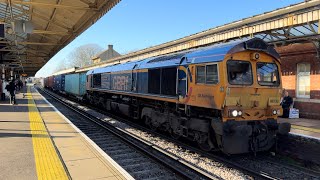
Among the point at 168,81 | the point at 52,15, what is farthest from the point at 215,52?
the point at 52,15

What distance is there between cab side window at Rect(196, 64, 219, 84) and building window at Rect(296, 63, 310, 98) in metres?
8.60

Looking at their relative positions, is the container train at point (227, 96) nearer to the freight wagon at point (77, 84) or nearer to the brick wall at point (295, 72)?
the brick wall at point (295, 72)

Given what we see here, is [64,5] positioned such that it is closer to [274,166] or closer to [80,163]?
[80,163]

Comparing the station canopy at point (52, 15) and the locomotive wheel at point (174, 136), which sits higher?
the station canopy at point (52, 15)

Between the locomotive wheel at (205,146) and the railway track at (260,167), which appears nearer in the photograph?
the railway track at (260,167)

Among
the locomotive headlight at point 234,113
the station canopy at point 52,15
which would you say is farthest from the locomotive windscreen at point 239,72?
the station canopy at point 52,15

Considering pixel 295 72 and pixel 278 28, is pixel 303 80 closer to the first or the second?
pixel 295 72

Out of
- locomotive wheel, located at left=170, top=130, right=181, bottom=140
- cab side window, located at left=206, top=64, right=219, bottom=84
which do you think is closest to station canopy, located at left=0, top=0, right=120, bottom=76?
cab side window, located at left=206, top=64, right=219, bottom=84

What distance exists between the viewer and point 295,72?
52.9ft

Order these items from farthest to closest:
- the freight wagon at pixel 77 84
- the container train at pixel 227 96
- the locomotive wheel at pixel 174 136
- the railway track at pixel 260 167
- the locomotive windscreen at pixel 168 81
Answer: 1. the freight wagon at pixel 77 84
2. the locomotive wheel at pixel 174 136
3. the locomotive windscreen at pixel 168 81
4. the container train at pixel 227 96
5. the railway track at pixel 260 167

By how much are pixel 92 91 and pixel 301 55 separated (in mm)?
14524

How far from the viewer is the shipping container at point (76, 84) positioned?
27.2 metres

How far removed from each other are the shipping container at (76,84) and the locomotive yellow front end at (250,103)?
19.5 m

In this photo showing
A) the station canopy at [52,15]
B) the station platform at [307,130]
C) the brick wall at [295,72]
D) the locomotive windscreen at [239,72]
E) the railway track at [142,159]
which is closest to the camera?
the railway track at [142,159]
